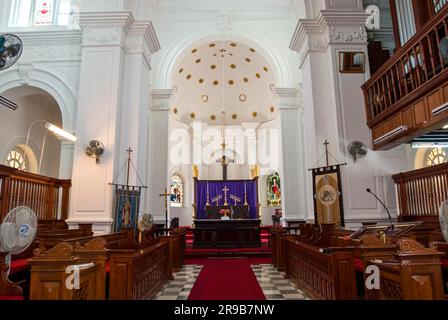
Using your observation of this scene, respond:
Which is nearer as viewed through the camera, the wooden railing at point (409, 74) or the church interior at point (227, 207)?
the church interior at point (227, 207)

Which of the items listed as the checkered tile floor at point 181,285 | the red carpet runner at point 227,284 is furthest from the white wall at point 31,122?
the red carpet runner at point 227,284

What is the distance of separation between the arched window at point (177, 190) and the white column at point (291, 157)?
777cm

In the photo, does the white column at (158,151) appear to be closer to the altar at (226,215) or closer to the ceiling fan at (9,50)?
the altar at (226,215)

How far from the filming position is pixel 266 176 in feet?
63.8

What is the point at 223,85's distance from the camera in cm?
1823

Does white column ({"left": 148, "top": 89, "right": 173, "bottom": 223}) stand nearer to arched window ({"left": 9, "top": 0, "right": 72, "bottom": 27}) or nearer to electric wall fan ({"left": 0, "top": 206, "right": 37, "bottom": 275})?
arched window ({"left": 9, "top": 0, "right": 72, "bottom": 27})

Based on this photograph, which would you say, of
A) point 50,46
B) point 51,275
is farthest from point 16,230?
point 50,46

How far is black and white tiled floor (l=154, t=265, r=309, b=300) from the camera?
205 inches

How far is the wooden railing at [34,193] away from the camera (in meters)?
6.73

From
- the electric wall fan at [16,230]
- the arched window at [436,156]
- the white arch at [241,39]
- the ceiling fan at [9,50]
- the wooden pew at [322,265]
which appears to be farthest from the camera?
the white arch at [241,39]

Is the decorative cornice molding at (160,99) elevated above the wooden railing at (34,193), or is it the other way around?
the decorative cornice molding at (160,99)

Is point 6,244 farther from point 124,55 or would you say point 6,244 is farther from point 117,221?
point 124,55

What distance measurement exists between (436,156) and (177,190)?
12.7m

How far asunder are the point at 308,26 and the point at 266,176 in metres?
11.6
